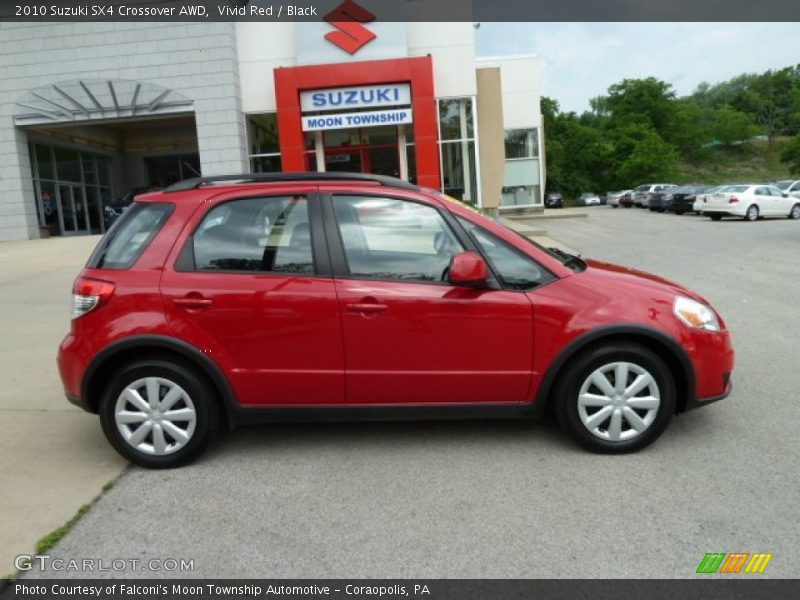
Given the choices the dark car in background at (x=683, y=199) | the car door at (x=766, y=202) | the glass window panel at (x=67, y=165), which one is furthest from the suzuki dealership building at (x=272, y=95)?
the dark car in background at (x=683, y=199)

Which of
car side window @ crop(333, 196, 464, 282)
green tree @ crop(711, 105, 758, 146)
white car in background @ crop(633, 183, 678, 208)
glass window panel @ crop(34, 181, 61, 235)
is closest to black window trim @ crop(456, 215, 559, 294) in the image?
car side window @ crop(333, 196, 464, 282)

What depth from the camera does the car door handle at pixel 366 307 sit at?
3.71m

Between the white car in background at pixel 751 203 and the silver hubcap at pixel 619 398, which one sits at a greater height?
the white car in background at pixel 751 203

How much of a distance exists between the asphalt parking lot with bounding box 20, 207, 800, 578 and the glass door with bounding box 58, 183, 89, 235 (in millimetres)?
23518

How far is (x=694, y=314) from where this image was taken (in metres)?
3.87

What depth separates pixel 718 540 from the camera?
2941mm

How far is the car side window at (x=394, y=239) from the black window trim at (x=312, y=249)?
125 mm

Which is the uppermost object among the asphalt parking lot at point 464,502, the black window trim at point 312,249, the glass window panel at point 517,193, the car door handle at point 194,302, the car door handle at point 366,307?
the glass window panel at point 517,193

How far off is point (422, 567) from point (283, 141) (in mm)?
18493

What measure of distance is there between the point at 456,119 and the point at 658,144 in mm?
54123

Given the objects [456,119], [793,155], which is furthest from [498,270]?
[793,155]

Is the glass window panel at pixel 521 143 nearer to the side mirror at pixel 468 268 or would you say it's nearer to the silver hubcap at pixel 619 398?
the silver hubcap at pixel 619 398
